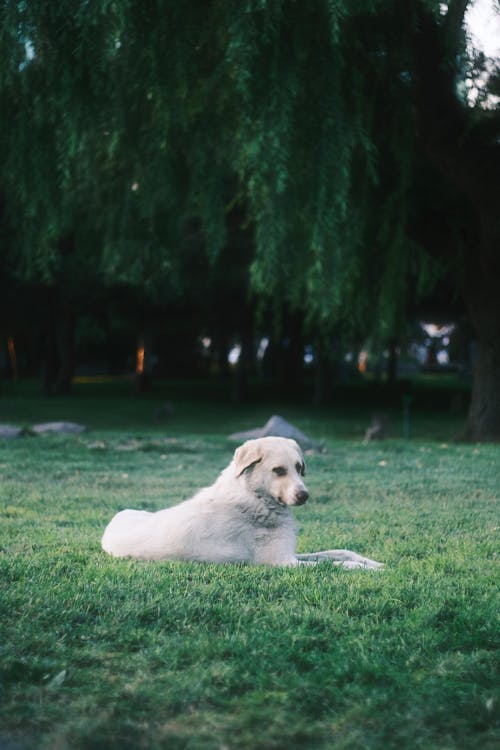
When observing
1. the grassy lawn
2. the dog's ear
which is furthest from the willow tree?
the grassy lawn

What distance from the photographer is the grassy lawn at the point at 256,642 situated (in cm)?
278

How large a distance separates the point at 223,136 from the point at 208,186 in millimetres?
943

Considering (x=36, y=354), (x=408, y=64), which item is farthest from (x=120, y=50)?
(x=36, y=354)

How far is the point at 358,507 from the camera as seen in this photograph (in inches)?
306

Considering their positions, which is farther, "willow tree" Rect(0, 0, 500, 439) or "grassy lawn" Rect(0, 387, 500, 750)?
"willow tree" Rect(0, 0, 500, 439)

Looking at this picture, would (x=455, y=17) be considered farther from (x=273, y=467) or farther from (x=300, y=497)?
(x=300, y=497)

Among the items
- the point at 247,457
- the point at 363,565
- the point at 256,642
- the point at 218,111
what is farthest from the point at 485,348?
the point at 256,642

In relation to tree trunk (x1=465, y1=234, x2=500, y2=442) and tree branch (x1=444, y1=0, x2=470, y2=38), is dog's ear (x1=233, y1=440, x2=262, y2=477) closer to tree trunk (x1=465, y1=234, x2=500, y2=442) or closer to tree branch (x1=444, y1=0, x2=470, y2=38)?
tree branch (x1=444, y1=0, x2=470, y2=38)

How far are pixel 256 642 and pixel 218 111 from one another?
5.69 m

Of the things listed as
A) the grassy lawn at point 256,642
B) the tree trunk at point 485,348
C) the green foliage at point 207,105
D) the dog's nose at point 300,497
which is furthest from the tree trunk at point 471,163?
the grassy lawn at point 256,642

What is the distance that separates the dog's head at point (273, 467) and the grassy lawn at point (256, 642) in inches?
19.1

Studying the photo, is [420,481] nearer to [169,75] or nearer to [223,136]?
[223,136]

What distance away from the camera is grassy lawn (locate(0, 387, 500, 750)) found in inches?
110

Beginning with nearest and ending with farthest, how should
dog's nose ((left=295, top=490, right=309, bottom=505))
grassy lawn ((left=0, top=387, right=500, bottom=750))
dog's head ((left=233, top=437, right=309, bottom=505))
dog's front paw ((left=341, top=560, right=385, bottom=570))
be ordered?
1. grassy lawn ((left=0, top=387, right=500, bottom=750))
2. dog's nose ((left=295, top=490, right=309, bottom=505))
3. dog's head ((left=233, top=437, right=309, bottom=505))
4. dog's front paw ((left=341, top=560, right=385, bottom=570))
